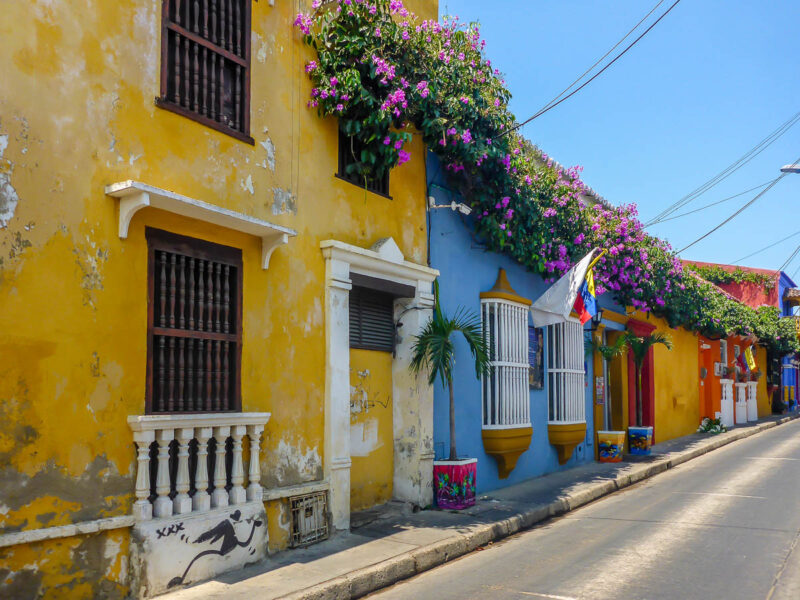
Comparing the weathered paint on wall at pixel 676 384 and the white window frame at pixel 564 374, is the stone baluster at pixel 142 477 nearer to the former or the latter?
the white window frame at pixel 564 374

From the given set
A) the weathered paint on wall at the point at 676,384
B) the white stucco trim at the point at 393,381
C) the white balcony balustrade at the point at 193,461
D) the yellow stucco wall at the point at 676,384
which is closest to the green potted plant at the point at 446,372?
the white stucco trim at the point at 393,381

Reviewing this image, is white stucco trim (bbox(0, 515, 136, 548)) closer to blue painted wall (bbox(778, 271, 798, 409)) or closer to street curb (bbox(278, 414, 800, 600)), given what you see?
street curb (bbox(278, 414, 800, 600))

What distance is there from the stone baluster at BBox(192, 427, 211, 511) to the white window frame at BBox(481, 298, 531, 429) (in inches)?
216

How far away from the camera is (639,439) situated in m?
16.4

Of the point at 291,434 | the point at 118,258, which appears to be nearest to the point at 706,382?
the point at 291,434

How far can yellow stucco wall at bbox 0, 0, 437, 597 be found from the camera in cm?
512

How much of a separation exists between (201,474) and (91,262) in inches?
78.1

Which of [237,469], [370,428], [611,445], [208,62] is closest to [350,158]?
[208,62]

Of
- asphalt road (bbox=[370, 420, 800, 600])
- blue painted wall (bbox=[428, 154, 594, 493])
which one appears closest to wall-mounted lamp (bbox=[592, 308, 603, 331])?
blue painted wall (bbox=[428, 154, 594, 493])

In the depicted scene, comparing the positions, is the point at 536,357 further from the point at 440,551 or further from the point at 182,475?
the point at 182,475

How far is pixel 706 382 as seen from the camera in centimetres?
2583

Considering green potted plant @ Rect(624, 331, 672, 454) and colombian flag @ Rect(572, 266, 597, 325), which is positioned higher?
colombian flag @ Rect(572, 266, 597, 325)

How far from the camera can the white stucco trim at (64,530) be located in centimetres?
486

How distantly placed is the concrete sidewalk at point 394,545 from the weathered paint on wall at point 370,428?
0.29 metres
